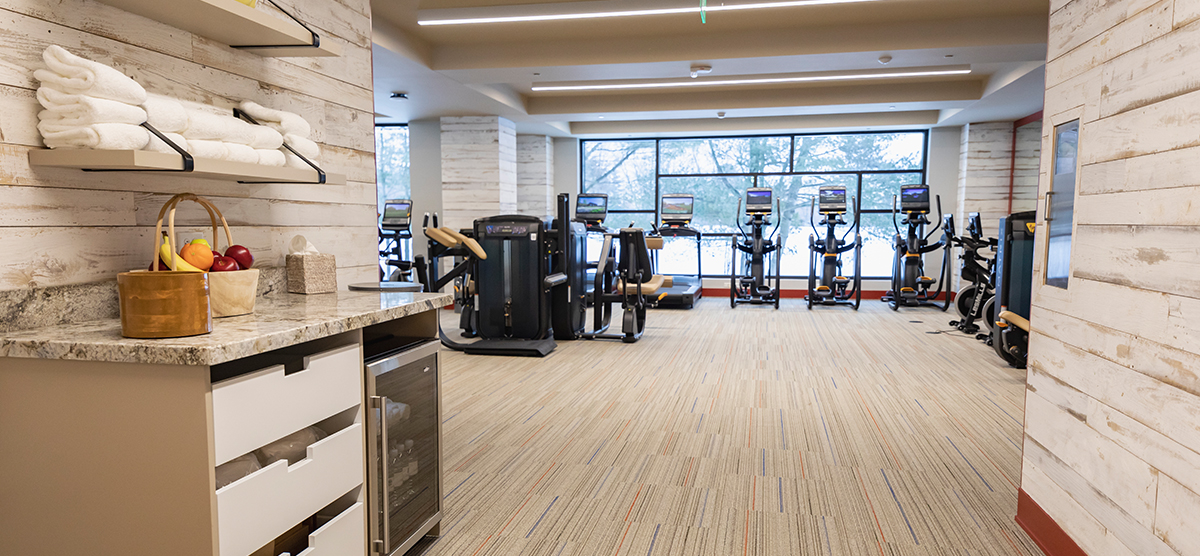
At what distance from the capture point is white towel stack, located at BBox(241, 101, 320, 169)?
2.30 meters

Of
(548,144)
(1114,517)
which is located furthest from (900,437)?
(548,144)

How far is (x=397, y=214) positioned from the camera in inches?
372

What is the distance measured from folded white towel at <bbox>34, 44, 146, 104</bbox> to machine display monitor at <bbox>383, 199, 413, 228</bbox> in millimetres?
7858

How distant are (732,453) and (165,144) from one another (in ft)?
9.13

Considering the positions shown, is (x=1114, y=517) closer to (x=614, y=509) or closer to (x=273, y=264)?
(x=614, y=509)

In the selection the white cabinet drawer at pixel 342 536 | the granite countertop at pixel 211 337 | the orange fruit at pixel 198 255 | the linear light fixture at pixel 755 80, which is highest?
the linear light fixture at pixel 755 80

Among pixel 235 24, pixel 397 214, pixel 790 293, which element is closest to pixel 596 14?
pixel 235 24

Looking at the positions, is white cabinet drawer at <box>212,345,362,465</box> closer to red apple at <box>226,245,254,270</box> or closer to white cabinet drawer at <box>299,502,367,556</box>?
white cabinet drawer at <box>299,502,367,556</box>

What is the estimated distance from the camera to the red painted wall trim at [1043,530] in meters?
2.25

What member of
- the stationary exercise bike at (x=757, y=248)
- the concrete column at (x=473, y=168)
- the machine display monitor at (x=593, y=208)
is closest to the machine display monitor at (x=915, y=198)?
the stationary exercise bike at (x=757, y=248)

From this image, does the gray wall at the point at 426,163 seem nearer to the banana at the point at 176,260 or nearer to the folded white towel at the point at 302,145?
the folded white towel at the point at 302,145

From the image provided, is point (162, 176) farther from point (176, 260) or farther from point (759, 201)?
point (759, 201)

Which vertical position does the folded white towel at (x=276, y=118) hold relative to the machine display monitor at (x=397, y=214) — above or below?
above

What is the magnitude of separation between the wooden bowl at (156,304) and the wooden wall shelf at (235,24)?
874 millimetres
